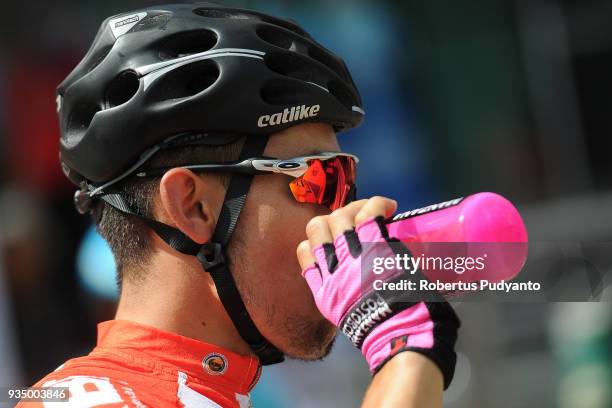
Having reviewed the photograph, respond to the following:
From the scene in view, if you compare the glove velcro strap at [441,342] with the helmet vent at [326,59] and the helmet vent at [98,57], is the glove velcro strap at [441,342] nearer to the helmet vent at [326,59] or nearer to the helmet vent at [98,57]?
the helmet vent at [326,59]

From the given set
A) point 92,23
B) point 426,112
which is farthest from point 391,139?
point 92,23

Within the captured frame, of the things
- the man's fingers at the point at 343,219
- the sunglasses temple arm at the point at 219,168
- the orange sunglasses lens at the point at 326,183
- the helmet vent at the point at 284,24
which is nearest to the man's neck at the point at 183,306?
the sunglasses temple arm at the point at 219,168

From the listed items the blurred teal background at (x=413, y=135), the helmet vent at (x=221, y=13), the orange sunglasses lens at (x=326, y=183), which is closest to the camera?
the orange sunglasses lens at (x=326, y=183)

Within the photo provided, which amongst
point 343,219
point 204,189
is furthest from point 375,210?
point 204,189

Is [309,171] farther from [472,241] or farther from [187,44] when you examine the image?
[472,241]

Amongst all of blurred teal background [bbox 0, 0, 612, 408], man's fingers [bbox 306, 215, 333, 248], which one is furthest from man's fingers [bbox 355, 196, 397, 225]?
blurred teal background [bbox 0, 0, 612, 408]

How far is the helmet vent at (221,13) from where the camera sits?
3537 mm

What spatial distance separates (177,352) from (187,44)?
44.3 inches

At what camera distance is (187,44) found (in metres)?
3.40

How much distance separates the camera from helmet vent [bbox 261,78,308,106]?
3.34 meters

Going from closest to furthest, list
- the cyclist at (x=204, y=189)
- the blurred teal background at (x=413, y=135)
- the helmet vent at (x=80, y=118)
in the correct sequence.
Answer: the cyclist at (x=204, y=189) → the helmet vent at (x=80, y=118) → the blurred teal background at (x=413, y=135)

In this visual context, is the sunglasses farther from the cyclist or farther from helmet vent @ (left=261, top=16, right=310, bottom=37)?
helmet vent @ (left=261, top=16, right=310, bottom=37)

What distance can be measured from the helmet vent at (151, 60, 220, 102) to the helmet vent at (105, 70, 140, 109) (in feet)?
0.46

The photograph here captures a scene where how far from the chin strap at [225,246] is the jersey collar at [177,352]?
0.35ft
